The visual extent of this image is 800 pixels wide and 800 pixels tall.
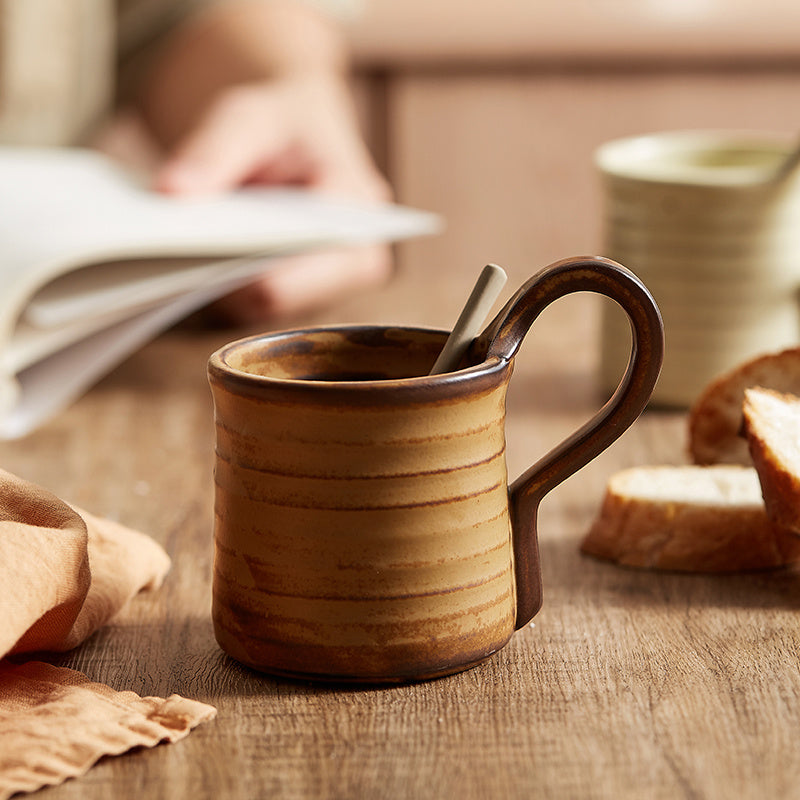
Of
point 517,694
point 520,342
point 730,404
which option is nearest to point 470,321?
point 520,342

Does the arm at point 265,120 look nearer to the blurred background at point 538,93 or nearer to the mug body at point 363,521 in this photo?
the blurred background at point 538,93

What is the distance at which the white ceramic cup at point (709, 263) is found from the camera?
1.08m

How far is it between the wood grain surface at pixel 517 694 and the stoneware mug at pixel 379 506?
3cm

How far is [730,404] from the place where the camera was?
2.89 ft

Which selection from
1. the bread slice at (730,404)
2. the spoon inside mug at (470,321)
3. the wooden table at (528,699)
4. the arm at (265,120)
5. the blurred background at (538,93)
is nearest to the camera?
the wooden table at (528,699)

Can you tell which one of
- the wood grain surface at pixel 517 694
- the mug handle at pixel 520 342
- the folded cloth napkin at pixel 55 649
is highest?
the mug handle at pixel 520 342

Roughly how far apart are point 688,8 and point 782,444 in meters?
1.69

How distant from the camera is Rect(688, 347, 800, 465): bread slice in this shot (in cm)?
86

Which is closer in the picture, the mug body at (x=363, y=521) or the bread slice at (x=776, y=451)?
the mug body at (x=363, y=521)

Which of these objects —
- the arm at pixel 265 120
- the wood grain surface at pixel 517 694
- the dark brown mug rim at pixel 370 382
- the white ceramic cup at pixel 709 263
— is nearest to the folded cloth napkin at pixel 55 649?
the wood grain surface at pixel 517 694

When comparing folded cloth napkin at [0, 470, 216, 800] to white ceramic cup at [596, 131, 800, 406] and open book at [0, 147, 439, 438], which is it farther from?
Answer: white ceramic cup at [596, 131, 800, 406]

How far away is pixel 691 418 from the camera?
2.93 feet

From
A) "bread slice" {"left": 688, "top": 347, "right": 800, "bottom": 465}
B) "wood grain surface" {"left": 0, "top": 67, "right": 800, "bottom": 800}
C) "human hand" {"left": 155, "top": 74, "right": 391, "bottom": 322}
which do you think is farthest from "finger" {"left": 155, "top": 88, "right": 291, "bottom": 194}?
"bread slice" {"left": 688, "top": 347, "right": 800, "bottom": 465}

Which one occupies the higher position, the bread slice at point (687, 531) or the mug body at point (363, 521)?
the mug body at point (363, 521)
